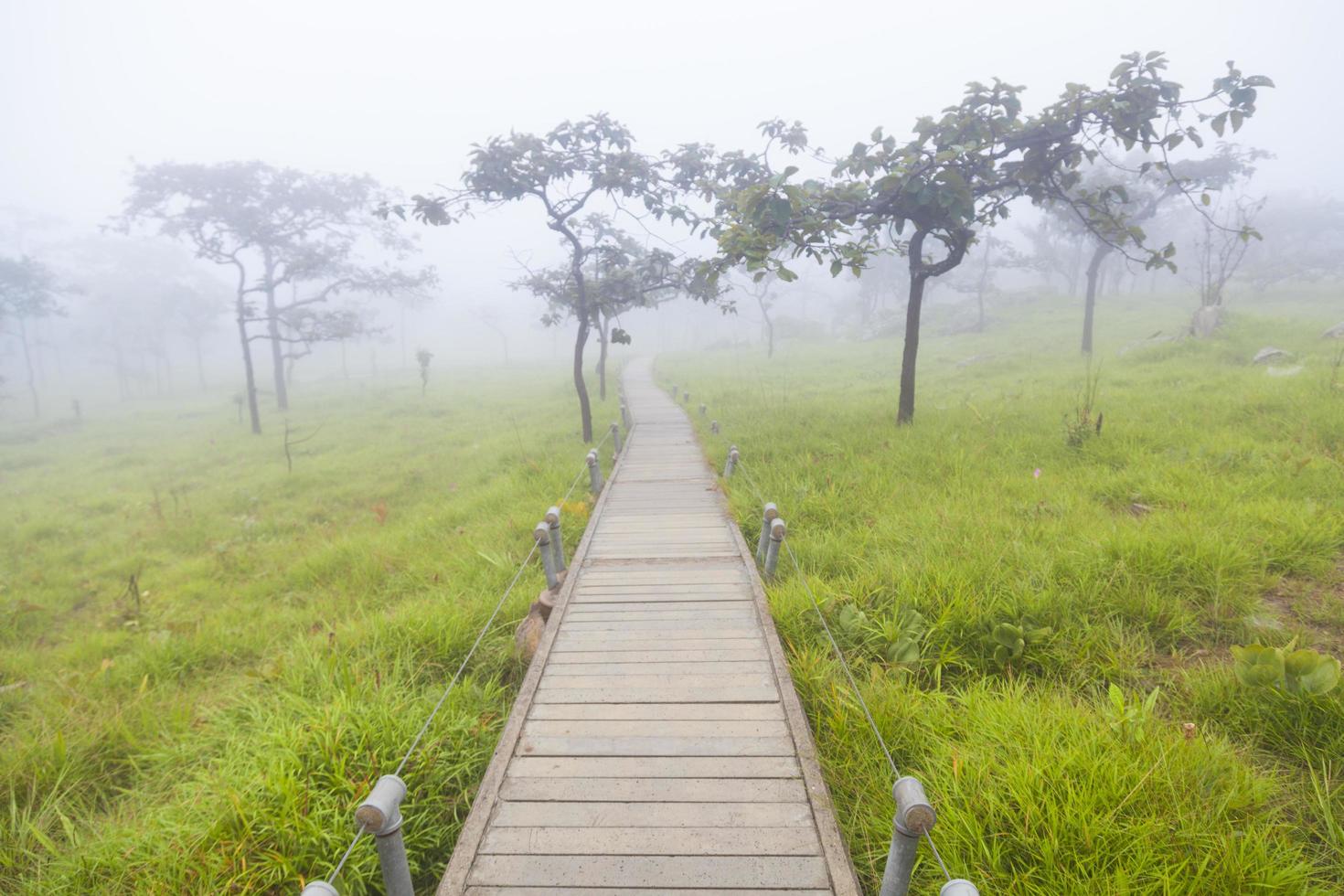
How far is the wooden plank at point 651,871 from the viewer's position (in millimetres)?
2531

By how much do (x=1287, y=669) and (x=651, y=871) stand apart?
136 inches

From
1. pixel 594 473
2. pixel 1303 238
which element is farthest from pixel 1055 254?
pixel 594 473

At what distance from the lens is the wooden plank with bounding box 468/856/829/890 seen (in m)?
2.53

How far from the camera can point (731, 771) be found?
123 inches

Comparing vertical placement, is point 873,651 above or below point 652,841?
above

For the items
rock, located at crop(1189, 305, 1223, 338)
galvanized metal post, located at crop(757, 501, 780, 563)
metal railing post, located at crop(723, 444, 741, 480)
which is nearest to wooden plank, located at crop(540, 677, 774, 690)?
galvanized metal post, located at crop(757, 501, 780, 563)

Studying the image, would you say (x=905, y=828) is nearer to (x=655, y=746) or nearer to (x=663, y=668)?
(x=655, y=746)

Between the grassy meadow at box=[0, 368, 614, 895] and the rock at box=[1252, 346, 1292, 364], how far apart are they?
15.9 meters

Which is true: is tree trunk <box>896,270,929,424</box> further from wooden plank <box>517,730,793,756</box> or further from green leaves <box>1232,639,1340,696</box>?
wooden plank <box>517,730,793,756</box>

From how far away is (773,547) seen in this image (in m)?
5.16

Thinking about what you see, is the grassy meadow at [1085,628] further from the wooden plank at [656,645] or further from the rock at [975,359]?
the rock at [975,359]

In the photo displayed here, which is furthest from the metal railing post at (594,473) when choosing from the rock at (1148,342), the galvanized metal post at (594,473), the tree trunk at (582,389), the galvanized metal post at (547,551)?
the rock at (1148,342)

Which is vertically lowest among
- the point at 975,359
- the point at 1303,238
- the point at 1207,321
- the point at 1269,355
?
the point at 1269,355

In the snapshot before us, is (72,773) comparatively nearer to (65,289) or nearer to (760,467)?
(760,467)
